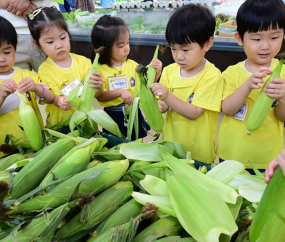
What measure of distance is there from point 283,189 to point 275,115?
78cm

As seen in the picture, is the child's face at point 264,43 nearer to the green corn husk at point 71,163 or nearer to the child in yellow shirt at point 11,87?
the green corn husk at point 71,163

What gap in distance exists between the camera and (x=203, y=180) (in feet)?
2.45

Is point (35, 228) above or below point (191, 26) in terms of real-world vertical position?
below

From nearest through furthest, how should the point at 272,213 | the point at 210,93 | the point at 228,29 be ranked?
the point at 272,213
the point at 210,93
the point at 228,29

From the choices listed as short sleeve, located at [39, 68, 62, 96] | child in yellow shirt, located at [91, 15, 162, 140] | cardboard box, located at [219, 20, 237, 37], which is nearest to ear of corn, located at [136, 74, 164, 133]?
child in yellow shirt, located at [91, 15, 162, 140]

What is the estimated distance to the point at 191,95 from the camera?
1.27 metres

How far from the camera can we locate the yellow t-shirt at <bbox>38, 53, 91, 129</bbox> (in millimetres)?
1558

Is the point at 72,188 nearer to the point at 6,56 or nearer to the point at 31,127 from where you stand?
the point at 31,127

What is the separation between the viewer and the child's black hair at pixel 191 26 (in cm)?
109

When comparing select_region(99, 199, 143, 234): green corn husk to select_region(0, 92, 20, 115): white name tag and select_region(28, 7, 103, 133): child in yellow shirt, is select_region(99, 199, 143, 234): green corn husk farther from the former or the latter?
select_region(0, 92, 20, 115): white name tag

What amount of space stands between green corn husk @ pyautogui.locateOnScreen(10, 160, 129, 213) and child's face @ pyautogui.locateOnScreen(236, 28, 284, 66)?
2.43 feet

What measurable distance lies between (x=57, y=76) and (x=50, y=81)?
6cm

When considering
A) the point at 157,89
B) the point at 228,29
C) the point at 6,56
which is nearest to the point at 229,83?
the point at 157,89

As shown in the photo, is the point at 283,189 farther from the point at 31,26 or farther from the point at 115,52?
the point at 31,26
